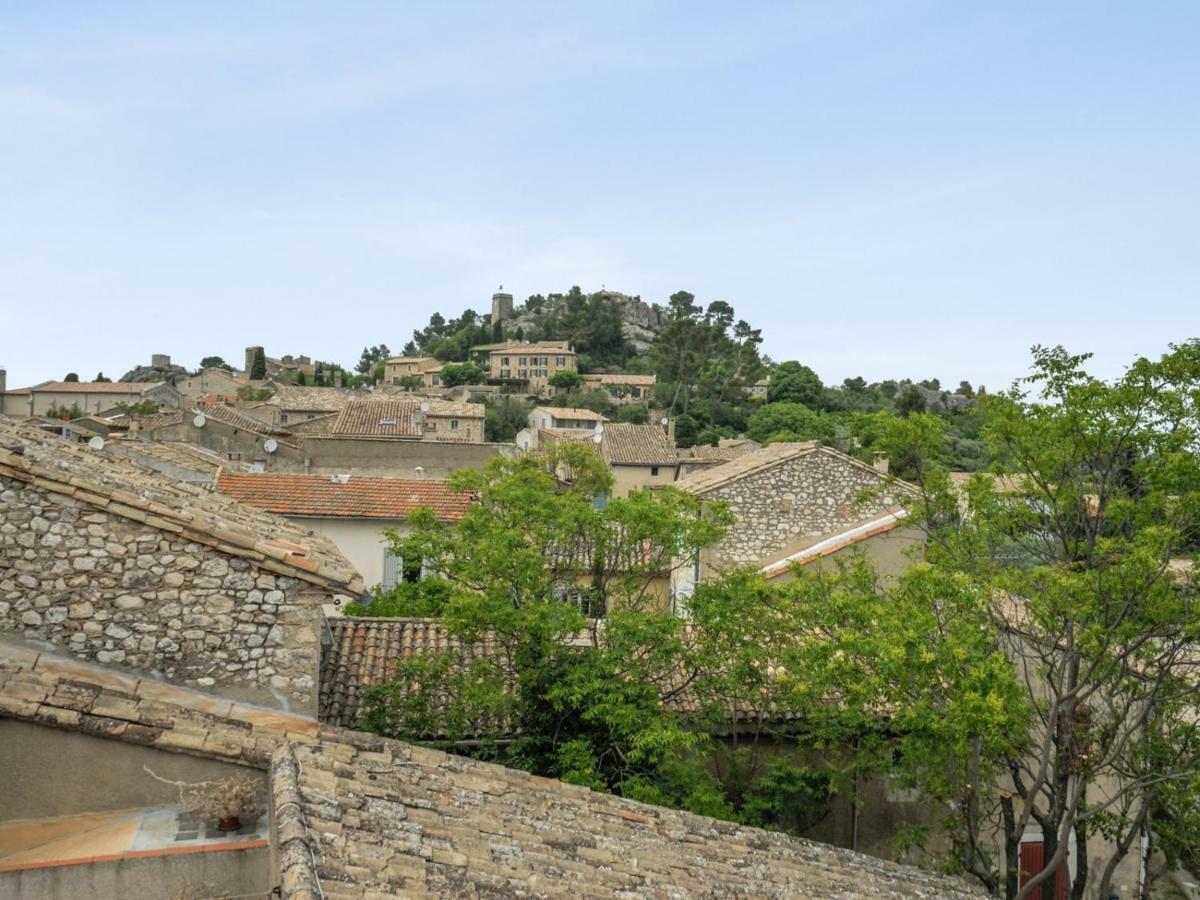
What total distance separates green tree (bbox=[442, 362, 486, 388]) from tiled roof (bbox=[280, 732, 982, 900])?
11035 centimetres

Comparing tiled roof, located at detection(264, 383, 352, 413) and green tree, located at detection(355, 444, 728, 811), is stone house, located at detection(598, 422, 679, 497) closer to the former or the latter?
tiled roof, located at detection(264, 383, 352, 413)

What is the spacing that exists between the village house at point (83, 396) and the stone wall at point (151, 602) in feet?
266

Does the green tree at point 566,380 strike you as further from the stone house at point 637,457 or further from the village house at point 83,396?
the stone house at point 637,457

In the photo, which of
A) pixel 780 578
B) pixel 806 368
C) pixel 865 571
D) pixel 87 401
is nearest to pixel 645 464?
pixel 780 578

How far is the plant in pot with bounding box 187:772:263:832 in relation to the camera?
20.1 ft

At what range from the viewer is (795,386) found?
92188 millimetres

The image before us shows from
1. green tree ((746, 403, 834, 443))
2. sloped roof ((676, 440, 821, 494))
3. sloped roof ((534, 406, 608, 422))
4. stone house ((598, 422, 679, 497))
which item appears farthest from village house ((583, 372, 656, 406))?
sloped roof ((676, 440, 821, 494))

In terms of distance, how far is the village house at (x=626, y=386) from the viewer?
106 m

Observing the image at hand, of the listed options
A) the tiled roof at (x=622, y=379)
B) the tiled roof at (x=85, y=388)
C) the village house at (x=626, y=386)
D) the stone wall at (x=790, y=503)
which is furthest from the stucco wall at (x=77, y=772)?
the tiled roof at (x=622, y=379)

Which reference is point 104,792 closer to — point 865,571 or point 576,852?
point 576,852

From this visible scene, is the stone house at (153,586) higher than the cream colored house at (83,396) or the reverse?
the reverse

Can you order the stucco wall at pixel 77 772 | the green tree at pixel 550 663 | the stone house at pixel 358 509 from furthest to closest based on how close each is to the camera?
the stone house at pixel 358 509 → the green tree at pixel 550 663 → the stucco wall at pixel 77 772

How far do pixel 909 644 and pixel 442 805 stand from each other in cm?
532

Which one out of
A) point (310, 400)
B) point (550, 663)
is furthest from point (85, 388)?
point (550, 663)
